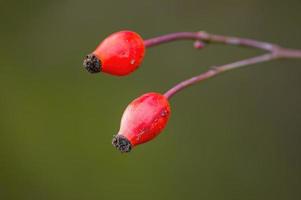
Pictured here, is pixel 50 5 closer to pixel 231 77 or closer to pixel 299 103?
pixel 231 77

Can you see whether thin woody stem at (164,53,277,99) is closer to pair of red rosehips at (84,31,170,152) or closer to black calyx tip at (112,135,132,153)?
pair of red rosehips at (84,31,170,152)

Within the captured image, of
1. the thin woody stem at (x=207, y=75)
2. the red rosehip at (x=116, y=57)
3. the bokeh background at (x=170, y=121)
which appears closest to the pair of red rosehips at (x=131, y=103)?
the red rosehip at (x=116, y=57)

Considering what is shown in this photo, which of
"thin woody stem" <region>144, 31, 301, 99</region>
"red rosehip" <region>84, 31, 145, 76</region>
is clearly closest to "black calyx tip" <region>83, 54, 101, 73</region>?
"red rosehip" <region>84, 31, 145, 76</region>

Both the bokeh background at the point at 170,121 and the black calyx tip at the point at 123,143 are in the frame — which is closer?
the black calyx tip at the point at 123,143

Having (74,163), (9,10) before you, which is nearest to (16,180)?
(74,163)

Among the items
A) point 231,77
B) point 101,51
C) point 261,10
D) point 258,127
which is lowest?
point 101,51

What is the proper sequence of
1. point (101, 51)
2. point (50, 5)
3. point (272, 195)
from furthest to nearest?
1. point (50, 5)
2. point (272, 195)
3. point (101, 51)

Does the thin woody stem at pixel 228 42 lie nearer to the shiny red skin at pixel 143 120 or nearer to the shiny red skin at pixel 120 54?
the shiny red skin at pixel 120 54

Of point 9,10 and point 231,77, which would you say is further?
point 9,10

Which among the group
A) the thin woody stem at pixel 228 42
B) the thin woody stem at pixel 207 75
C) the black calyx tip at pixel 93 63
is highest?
the thin woody stem at pixel 228 42
